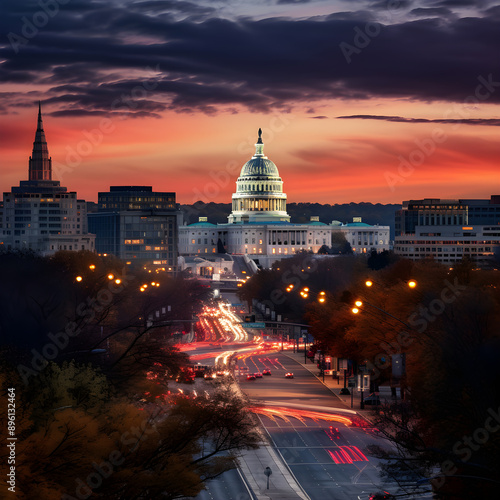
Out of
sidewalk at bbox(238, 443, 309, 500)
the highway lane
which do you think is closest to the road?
the highway lane

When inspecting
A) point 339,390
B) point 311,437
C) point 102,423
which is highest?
point 102,423

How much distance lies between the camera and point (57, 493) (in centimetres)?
2725

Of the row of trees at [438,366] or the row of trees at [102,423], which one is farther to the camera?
the row of trees at [438,366]

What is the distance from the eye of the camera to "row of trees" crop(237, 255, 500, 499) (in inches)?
1345

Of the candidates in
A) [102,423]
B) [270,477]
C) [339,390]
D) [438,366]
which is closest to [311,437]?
[270,477]

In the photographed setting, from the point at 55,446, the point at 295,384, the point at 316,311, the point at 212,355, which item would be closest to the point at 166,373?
the point at 55,446

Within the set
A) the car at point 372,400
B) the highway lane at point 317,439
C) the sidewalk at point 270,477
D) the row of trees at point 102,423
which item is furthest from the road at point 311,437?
the row of trees at point 102,423

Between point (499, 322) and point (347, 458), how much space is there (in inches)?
355

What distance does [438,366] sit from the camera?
42000 millimetres

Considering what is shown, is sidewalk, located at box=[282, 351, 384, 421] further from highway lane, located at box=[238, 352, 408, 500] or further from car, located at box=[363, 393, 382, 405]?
highway lane, located at box=[238, 352, 408, 500]

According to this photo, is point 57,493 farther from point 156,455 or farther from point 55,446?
point 156,455

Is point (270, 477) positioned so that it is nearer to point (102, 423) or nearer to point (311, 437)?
point (311, 437)

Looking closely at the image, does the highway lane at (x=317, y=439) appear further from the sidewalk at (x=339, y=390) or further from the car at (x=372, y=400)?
the car at (x=372, y=400)

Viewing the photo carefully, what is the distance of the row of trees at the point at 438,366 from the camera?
34.2 m
